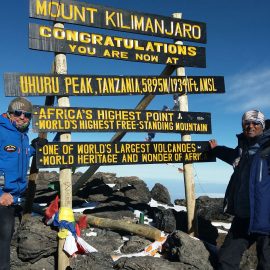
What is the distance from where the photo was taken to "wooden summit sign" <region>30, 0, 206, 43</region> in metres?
7.61

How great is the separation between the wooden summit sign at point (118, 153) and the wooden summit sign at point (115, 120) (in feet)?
1.13

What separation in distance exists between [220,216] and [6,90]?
322 inches

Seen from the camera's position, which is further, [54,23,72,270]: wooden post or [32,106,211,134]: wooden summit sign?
[32,106,211,134]: wooden summit sign

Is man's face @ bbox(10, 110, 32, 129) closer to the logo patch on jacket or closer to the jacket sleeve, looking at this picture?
the logo patch on jacket

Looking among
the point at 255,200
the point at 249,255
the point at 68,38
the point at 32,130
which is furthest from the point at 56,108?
the point at 249,255

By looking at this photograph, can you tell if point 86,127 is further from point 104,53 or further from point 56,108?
point 104,53

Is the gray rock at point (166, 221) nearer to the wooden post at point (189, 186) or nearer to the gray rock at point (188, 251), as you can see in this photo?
the wooden post at point (189, 186)

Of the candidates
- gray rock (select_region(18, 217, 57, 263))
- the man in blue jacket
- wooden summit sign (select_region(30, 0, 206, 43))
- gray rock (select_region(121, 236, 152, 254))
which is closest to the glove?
the man in blue jacket

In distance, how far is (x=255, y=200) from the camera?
5.61 metres

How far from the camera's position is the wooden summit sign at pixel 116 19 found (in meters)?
7.61

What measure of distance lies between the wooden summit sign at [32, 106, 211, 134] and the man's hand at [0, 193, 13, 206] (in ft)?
7.02

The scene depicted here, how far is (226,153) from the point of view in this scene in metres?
8.01

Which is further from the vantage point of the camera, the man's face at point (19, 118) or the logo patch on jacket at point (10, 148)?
the man's face at point (19, 118)

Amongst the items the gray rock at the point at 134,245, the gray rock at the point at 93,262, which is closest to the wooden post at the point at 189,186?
the gray rock at the point at 134,245
